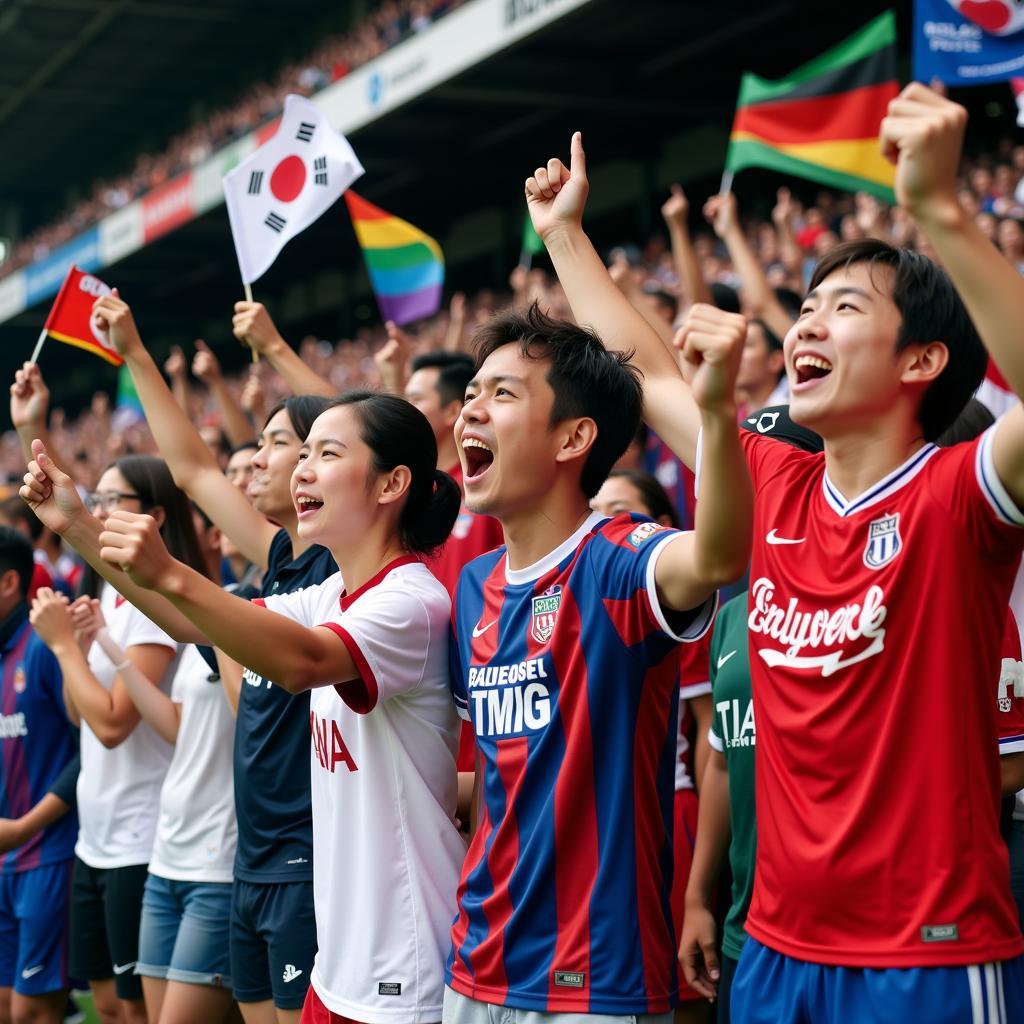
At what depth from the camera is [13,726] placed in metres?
5.05

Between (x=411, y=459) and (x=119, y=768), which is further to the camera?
(x=119, y=768)

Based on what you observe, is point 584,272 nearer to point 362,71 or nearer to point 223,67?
point 362,71

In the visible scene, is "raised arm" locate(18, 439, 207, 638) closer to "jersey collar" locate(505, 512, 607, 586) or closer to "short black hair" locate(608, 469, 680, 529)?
"jersey collar" locate(505, 512, 607, 586)

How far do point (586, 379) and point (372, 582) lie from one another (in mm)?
652

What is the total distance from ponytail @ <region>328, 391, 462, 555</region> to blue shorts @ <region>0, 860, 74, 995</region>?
251 centimetres

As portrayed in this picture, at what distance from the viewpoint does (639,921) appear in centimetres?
235

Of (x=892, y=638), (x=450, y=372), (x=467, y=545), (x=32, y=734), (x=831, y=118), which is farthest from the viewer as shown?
(x=831, y=118)

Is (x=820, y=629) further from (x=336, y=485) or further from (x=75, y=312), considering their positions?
(x=75, y=312)

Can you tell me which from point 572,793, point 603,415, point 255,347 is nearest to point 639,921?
point 572,793

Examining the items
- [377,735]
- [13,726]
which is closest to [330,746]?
[377,735]

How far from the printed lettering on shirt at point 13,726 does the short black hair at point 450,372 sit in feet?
6.22

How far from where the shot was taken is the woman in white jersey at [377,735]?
2.68m

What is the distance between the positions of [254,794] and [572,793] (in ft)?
4.04

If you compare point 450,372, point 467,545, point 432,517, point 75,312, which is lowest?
point 432,517
